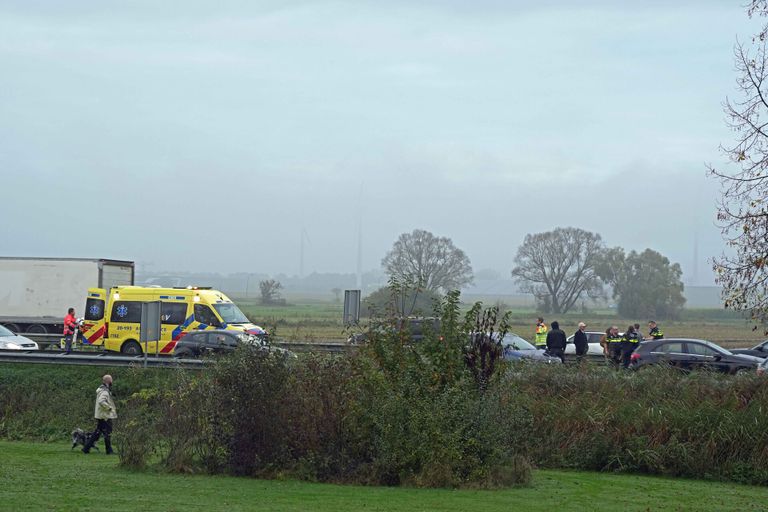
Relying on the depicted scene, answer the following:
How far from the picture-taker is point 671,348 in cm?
2930

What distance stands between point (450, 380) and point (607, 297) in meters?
76.5

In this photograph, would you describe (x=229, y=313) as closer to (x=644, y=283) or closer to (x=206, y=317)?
(x=206, y=317)

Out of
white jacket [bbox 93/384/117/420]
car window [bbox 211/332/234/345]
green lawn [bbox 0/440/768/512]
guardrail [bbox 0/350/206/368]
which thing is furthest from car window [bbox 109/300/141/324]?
green lawn [bbox 0/440/768/512]

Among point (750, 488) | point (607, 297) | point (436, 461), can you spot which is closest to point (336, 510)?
point (436, 461)

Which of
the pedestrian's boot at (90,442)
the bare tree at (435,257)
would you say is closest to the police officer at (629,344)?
the pedestrian's boot at (90,442)

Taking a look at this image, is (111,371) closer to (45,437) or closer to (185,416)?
(45,437)

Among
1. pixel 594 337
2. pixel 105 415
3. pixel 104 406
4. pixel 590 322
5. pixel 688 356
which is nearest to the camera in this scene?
pixel 104 406

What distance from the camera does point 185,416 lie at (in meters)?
17.3

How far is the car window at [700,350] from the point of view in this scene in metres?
29.1

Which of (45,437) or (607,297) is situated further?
(607,297)

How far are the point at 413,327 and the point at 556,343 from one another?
39.6ft

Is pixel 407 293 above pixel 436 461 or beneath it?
above

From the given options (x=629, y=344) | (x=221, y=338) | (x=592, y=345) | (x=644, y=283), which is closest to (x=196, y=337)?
(x=221, y=338)

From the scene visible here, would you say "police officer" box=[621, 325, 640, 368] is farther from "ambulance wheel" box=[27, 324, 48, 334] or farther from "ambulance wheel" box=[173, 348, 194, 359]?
"ambulance wheel" box=[27, 324, 48, 334]
